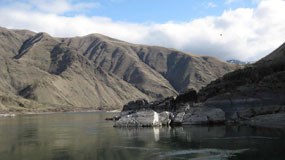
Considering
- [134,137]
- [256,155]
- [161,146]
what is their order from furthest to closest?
[134,137] → [161,146] → [256,155]

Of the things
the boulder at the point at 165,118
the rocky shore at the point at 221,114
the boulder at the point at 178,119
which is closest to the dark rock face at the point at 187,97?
the rocky shore at the point at 221,114

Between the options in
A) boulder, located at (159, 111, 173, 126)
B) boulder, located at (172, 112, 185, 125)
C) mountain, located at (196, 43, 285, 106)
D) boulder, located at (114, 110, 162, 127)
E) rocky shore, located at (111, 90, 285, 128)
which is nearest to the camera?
rocky shore, located at (111, 90, 285, 128)

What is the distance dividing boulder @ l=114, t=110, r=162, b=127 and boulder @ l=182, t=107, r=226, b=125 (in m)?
7.03

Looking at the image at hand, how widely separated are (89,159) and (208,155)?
1496 centimetres

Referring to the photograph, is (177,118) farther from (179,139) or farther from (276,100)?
(179,139)

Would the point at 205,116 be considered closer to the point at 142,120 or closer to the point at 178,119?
the point at 178,119

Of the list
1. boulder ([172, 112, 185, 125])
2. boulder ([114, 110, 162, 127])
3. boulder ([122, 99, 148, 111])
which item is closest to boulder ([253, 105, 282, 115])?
boulder ([172, 112, 185, 125])

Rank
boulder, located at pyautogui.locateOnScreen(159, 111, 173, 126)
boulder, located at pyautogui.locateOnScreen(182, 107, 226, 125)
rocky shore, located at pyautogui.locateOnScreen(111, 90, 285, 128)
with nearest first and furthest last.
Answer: rocky shore, located at pyautogui.locateOnScreen(111, 90, 285, 128)
boulder, located at pyautogui.locateOnScreen(182, 107, 226, 125)
boulder, located at pyautogui.locateOnScreen(159, 111, 173, 126)

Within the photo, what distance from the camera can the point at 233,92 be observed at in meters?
107

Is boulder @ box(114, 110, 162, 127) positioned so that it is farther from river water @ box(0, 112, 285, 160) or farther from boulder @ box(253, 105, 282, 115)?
boulder @ box(253, 105, 282, 115)

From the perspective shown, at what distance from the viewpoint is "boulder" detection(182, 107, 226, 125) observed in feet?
344

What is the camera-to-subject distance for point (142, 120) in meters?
109

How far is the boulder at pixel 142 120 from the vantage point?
108375 millimetres

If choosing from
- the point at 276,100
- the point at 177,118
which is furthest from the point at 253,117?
the point at 177,118
